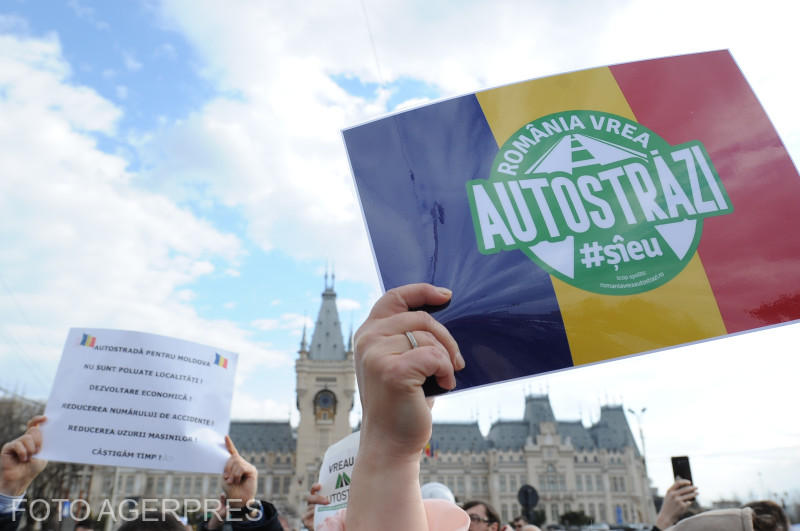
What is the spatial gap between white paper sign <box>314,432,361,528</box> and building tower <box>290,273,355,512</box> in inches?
2127

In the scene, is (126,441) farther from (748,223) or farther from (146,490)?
(146,490)

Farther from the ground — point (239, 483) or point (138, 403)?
point (138, 403)

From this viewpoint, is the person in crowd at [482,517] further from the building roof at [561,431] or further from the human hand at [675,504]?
the building roof at [561,431]

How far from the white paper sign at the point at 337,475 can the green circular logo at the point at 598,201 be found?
173cm

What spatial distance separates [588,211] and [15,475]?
285 centimetres

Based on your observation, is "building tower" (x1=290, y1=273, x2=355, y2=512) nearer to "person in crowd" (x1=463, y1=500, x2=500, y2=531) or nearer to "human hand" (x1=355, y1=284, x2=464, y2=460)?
"person in crowd" (x1=463, y1=500, x2=500, y2=531)

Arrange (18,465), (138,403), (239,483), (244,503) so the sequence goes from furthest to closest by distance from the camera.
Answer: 1. (138,403)
2. (239,483)
3. (244,503)
4. (18,465)

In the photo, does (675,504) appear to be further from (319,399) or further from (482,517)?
(319,399)

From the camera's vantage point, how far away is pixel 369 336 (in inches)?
42.3

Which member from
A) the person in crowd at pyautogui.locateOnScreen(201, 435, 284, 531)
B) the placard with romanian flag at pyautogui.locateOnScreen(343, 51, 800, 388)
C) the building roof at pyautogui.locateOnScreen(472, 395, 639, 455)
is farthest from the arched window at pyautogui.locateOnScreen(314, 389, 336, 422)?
the placard with romanian flag at pyautogui.locateOnScreen(343, 51, 800, 388)

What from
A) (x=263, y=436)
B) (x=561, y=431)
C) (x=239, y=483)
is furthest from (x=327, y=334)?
(x=239, y=483)

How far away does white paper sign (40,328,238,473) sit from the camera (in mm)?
3193

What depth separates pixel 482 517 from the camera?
4.50 metres

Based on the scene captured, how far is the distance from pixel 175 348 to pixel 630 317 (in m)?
2.71
